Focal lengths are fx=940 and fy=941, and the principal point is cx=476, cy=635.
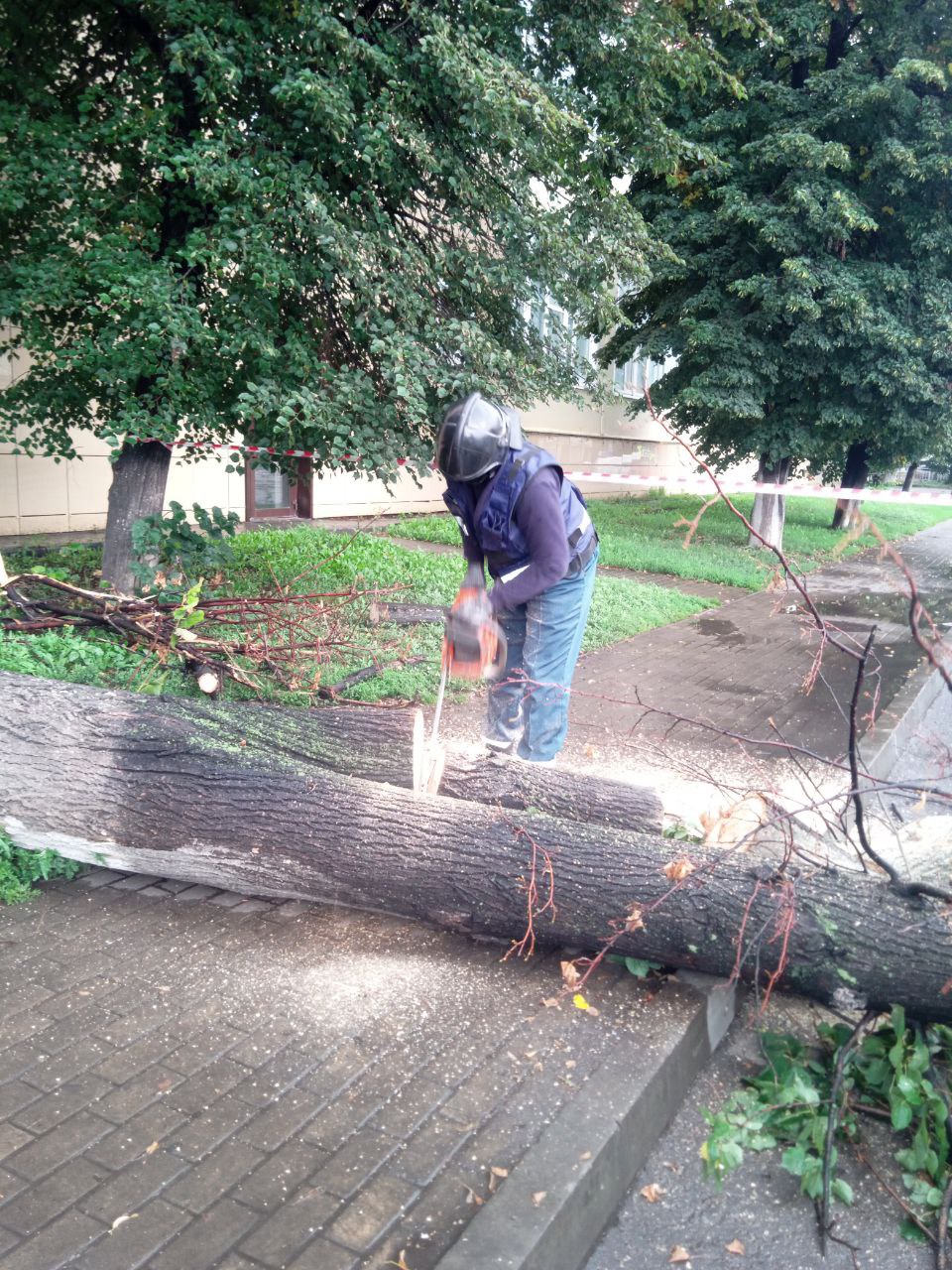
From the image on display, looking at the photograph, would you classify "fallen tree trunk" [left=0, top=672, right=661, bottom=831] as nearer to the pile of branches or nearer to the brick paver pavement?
the brick paver pavement

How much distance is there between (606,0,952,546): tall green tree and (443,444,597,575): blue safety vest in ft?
27.8

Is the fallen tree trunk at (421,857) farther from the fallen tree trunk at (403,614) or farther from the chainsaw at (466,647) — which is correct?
the fallen tree trunk at (403,614)

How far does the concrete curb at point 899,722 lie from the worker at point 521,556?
187 centimetres

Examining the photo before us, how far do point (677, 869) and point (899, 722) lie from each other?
12.3 ft

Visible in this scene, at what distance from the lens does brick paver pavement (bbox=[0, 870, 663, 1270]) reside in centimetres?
206

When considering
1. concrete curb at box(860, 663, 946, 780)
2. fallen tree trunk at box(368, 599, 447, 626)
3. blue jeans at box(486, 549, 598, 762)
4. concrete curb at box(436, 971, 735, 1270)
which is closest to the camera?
concrete curb at box(436, 971, 735, 1270)

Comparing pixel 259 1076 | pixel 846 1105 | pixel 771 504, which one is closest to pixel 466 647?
pixel 259 1076

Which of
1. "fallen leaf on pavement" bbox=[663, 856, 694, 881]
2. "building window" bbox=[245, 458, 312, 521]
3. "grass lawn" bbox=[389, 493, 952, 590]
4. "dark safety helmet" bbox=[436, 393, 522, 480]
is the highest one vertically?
"dark safety helmet" bbox=[436, 393, 522, 480]

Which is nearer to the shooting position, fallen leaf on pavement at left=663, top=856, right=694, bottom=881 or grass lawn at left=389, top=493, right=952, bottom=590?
fallen leaf on pavement at left=663, top=856, right=694, bottom=881

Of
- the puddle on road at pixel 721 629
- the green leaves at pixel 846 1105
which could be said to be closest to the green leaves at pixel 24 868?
the green leaves at pixel 846 1105

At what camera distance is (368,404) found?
649 centimetres

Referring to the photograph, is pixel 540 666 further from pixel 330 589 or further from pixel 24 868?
pixel 330 589

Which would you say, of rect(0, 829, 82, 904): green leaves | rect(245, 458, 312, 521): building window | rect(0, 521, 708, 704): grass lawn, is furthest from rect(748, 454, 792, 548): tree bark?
rect(0, 829, 82, 904): green leaves

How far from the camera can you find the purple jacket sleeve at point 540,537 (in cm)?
367
